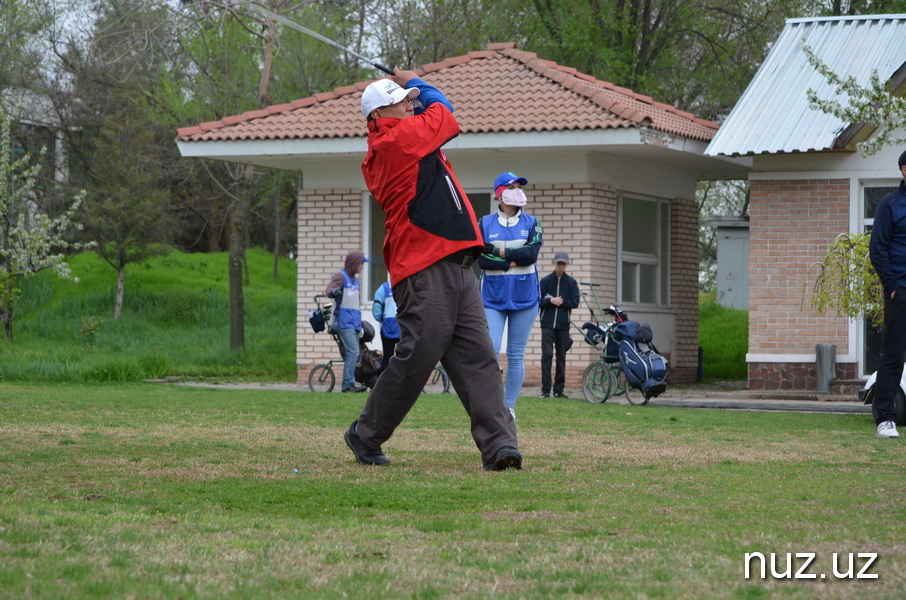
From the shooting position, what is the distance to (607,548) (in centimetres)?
462

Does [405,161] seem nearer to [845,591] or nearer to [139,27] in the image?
[845,591]

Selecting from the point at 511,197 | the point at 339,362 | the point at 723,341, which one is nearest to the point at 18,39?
the point at 339,362

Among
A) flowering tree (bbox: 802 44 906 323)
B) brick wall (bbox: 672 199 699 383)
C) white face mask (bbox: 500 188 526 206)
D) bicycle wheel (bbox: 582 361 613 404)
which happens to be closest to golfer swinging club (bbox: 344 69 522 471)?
white face mask (bbox: 500 188 526 206)

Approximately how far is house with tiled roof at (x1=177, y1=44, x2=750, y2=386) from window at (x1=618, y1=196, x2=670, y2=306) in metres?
0.02

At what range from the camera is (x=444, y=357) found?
7.21 metres

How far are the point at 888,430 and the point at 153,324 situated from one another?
21.9 m

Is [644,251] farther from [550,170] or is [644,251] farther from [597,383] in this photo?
[597,383]

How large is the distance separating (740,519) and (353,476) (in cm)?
228

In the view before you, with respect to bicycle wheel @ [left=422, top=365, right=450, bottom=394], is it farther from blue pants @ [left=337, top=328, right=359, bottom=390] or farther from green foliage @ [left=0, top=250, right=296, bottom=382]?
green foliage @ [left=0, top=250, right=296, bottom=382]

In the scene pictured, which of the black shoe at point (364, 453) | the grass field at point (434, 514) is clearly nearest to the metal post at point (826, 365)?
the grass field at point (434, 514)

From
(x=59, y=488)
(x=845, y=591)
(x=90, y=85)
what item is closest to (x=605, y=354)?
(x=59, y=488)

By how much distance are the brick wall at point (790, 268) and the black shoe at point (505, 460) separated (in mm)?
10856

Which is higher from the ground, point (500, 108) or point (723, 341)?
point (500, 108)

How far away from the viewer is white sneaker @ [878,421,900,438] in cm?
965
